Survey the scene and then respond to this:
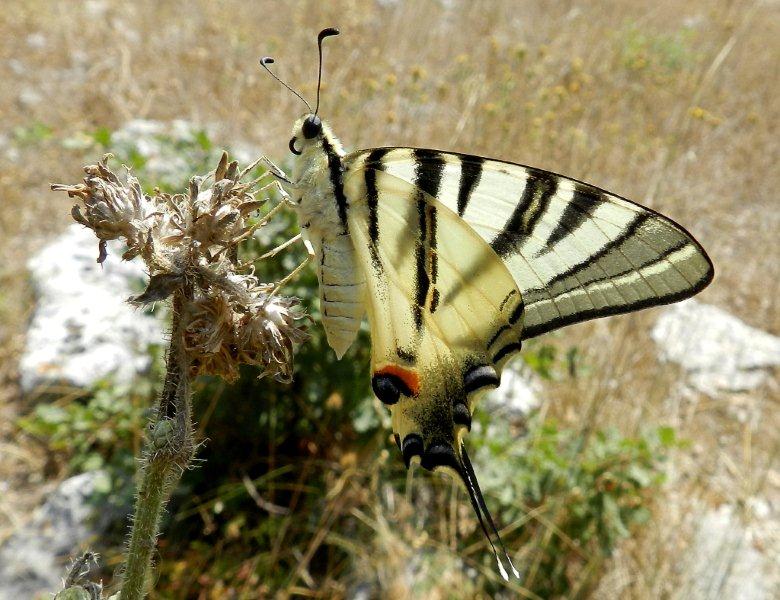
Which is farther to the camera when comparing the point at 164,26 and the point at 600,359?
the point at 164,26

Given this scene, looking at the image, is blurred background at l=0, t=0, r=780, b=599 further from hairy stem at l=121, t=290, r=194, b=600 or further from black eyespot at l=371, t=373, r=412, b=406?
hairy stem at l=121, t=290, r=194, b=600

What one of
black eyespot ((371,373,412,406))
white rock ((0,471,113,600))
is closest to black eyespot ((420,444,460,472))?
black eyespot ((371,373,412,406))

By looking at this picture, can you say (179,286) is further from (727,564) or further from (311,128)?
(727,564)

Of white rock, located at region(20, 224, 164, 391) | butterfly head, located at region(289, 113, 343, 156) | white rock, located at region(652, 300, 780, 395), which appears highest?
butterfly head, located at region(289, 113, 343, 156)

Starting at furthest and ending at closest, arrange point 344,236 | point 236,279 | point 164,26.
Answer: point 164,26 < point 344,236 < point 236,279

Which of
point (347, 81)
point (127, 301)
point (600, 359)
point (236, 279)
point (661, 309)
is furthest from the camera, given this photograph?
point (347, 81)

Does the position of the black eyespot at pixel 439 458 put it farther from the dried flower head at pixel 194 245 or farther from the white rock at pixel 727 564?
the white rock at pixel 727 564

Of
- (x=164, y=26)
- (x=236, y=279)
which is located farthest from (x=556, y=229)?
(x=164, y=26)

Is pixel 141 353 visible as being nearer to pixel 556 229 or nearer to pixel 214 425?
pixel 214 425
